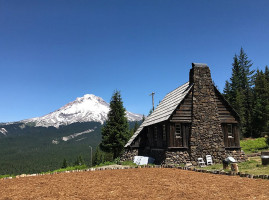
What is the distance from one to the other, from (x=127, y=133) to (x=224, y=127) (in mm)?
21500

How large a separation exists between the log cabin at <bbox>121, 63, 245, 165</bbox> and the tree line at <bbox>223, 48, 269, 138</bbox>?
81.0 feet

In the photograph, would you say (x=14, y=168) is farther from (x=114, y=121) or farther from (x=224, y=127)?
(x=224, y=127)

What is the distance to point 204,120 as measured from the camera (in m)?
22.6

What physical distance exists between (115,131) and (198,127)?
21.3 meters

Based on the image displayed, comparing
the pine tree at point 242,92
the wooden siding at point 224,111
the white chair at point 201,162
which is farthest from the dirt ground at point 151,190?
the pine tree at point 242,92

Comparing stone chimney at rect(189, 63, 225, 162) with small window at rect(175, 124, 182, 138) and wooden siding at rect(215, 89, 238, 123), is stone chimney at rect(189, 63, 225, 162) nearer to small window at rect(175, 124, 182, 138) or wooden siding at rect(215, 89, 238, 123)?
wooden siding at rect(215, 89, 238, 123)

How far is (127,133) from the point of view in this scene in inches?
1650

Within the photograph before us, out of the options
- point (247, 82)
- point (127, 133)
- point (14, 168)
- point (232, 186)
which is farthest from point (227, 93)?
point (14, 168)

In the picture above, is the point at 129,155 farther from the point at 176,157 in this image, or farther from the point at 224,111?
the point at 224,111

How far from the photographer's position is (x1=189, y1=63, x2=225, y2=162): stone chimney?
22.2 metres

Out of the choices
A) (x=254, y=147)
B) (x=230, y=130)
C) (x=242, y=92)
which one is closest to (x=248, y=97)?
(x=242, y=92)

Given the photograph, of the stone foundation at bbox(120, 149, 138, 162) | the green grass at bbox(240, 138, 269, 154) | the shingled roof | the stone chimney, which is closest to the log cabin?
the stone chimney

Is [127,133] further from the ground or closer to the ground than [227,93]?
closer to the ground

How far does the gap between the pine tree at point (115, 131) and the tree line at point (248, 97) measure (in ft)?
87.7
